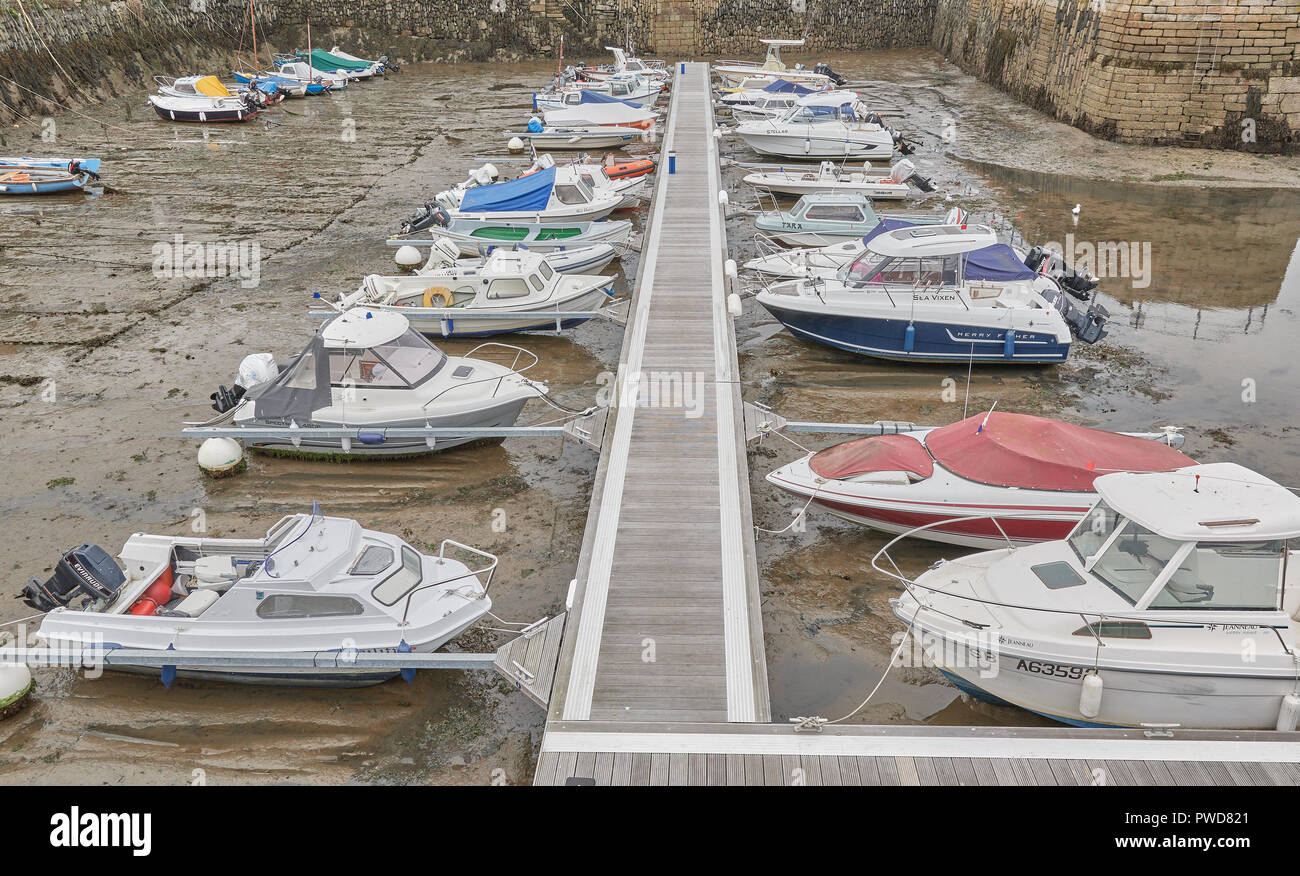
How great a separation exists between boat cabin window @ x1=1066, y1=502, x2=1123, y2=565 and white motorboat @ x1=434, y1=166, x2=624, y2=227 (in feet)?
46.3

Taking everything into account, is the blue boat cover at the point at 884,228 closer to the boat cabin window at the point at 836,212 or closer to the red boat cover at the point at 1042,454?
the boat cabin window at the point at 836,212

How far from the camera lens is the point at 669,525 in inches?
395

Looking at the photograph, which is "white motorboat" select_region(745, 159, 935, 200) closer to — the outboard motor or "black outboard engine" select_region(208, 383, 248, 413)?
the outboard motor

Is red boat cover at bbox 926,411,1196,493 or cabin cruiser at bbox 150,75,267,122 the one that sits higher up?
cabin cruiser at bbox 150,75,267,122

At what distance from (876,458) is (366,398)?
6.98 metres

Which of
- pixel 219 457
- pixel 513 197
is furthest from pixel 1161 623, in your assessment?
pixel 513 197

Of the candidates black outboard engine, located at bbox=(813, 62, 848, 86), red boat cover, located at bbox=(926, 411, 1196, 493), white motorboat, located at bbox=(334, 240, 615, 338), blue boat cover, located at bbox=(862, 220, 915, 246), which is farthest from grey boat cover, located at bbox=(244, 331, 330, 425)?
black outboard engine, located at bbox=(813, 62, 848, 86)

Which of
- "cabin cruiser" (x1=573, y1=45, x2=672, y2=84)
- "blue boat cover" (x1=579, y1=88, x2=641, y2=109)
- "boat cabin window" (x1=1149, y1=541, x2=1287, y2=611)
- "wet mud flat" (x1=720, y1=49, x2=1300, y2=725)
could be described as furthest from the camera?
"cabin cruiser" (x1=573, y1=45, x2=672, y2=84)

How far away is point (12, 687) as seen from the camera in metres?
8.50

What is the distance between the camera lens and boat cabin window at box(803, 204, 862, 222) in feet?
66.5

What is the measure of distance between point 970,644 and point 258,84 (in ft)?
126

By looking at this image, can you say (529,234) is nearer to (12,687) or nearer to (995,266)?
(995,266)

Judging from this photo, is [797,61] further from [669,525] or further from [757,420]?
[669,525]
